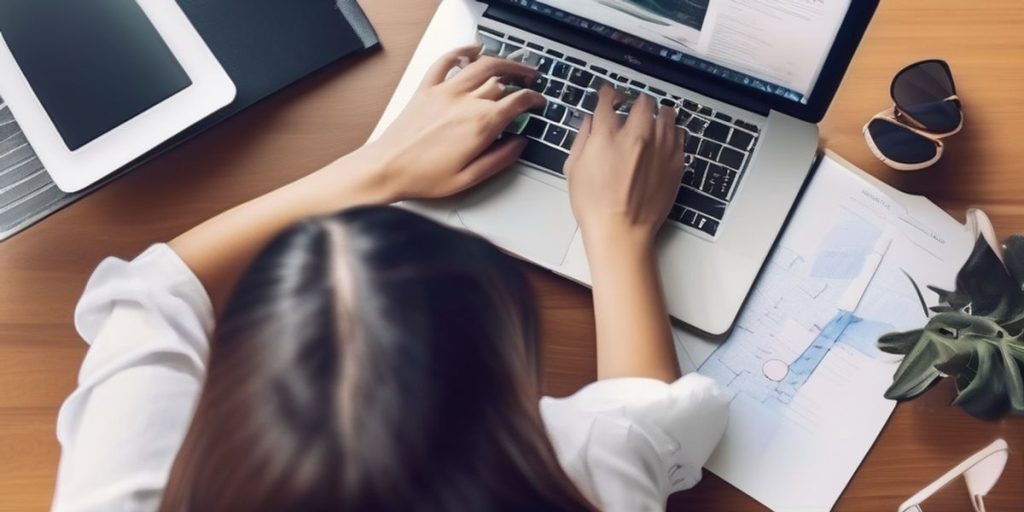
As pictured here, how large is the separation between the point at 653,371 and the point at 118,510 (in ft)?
1.21

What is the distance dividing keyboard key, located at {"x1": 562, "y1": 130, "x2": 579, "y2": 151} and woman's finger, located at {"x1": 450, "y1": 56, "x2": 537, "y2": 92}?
0.06 m

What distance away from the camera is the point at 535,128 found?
674mm

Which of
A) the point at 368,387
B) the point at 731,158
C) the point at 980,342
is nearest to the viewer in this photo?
the point at 368,387

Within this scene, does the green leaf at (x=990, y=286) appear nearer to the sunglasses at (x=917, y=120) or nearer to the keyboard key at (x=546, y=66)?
the sunglasses at (x=917, y=120)

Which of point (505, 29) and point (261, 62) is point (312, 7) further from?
point (505, 29)

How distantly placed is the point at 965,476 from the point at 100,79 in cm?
72

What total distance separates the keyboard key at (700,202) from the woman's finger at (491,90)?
0.16 metres

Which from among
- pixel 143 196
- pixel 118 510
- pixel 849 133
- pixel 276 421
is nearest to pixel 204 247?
pixel 143 196

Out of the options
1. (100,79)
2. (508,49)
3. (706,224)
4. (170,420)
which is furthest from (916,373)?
(100,79)

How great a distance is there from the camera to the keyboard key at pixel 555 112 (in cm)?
67

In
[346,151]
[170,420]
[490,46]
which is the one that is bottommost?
[170,420]

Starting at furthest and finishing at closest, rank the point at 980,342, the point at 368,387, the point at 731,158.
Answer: the point at 731,158 → the point at 980,342 → the point at 368,387

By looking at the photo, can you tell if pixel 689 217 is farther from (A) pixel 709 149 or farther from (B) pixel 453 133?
(B) pixel 453 133

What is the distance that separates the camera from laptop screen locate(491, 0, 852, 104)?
55cm
